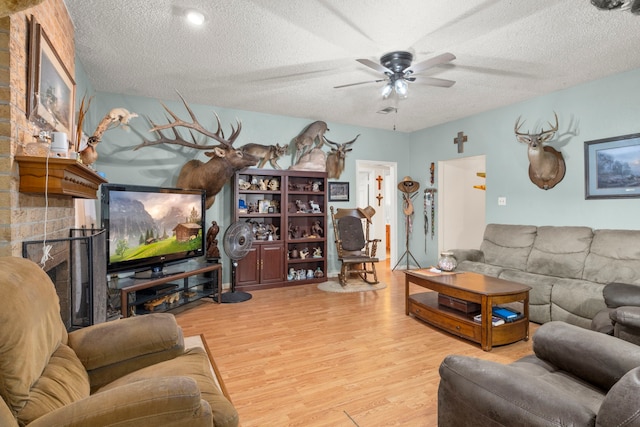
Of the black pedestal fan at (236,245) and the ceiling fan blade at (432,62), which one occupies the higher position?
the ceiling fan blade at (432,62)

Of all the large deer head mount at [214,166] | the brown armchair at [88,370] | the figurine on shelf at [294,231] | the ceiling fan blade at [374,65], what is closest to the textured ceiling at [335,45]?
the ceiling fan blade at [374,65]

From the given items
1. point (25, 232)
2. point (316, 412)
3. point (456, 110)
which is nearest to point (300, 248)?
point (456, 110)

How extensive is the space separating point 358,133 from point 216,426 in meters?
5.36

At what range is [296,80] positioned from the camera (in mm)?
3768

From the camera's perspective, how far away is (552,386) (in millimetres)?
1142

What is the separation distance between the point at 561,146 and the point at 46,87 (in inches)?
200

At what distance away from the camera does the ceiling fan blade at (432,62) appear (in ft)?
8.62

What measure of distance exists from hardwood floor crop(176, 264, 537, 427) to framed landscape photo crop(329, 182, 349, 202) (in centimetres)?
200

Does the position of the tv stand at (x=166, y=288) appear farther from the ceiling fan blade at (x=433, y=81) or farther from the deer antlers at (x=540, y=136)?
the deer antlers at (x=540, y=136)

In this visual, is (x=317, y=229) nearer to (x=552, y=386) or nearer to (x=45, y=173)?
(x=45, y=173)

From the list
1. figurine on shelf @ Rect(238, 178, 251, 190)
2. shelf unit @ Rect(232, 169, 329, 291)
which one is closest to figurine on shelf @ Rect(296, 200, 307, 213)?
shelf unit @ Rect(232, 169, 329, 291)

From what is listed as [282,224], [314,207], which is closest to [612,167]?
[314,207]

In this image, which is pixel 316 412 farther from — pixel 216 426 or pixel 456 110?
pixel 456 110

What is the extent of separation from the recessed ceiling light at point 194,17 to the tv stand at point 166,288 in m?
2.46
